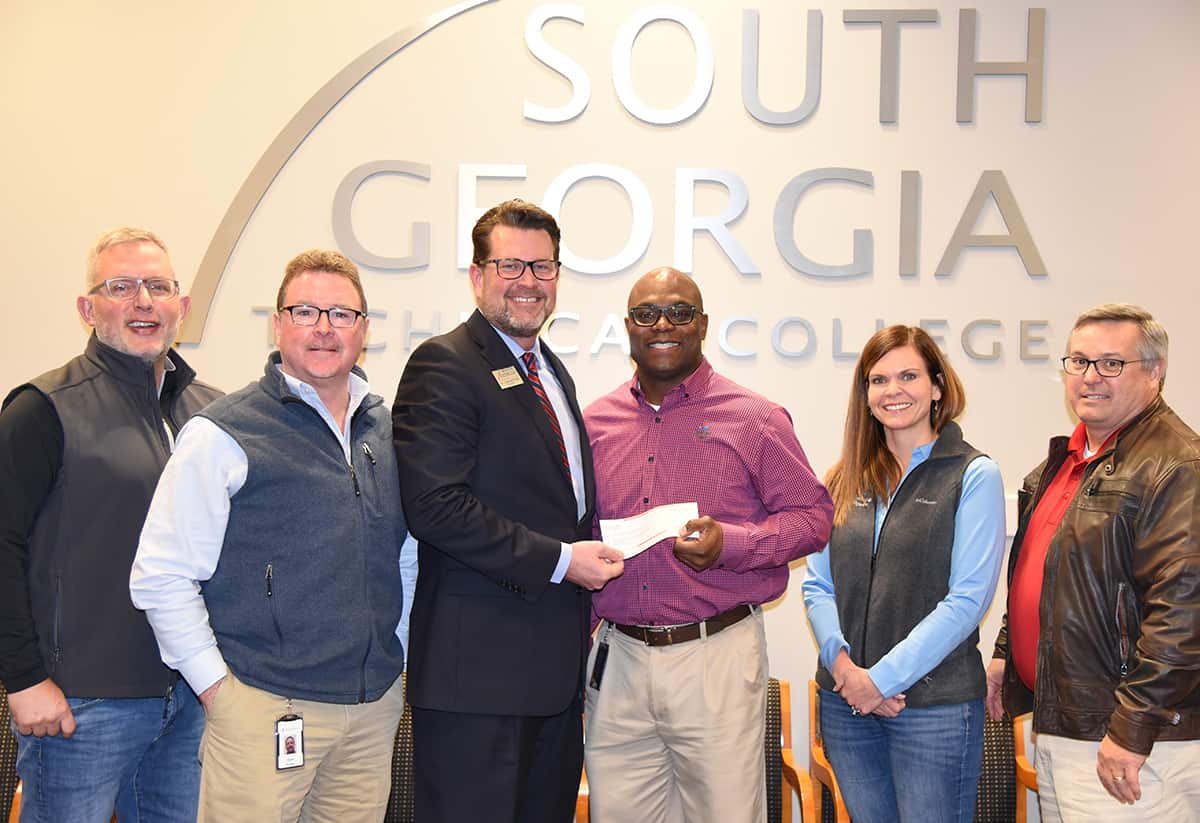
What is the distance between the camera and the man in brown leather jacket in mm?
2480

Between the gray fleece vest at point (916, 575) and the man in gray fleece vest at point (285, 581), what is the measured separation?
1381 millimetres

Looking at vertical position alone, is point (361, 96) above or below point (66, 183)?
above

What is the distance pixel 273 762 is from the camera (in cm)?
239

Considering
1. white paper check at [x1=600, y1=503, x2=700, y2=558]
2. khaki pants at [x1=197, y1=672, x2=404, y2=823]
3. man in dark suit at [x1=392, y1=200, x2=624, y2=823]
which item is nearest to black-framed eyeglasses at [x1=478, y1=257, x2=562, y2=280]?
man in dark suit at [x1=392, y1=200, x2=624, y2=823]

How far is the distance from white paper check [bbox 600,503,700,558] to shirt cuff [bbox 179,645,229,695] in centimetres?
106

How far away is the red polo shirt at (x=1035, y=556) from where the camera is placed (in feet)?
9.25

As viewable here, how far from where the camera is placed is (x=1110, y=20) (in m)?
4.41

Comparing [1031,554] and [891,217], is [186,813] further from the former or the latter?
[891,217]

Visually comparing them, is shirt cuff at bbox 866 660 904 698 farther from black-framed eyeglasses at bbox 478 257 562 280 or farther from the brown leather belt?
black-framed eyeglasses at bbox 478 257 562 280

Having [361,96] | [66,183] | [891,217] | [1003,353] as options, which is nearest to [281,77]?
[361,96]

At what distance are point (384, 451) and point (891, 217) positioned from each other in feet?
8.97

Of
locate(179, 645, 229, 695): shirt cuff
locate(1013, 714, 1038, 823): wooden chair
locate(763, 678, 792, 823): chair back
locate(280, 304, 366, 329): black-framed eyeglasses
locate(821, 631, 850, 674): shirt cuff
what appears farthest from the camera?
locate(763, 678, 792, 823): chair back

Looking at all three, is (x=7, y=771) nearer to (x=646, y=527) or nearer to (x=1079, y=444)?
(x=646, y=527)

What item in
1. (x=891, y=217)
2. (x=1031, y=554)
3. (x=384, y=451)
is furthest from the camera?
(x=891, y=217)
